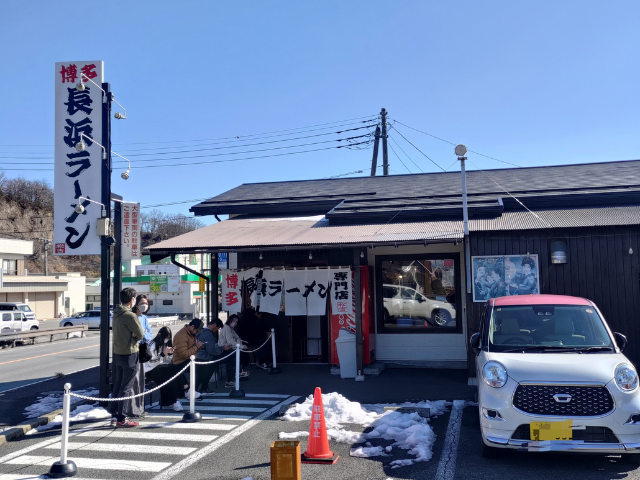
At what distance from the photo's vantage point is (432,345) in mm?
11969

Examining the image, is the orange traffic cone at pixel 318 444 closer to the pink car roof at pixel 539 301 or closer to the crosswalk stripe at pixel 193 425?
the crosswalk stripe at pixel 193 425

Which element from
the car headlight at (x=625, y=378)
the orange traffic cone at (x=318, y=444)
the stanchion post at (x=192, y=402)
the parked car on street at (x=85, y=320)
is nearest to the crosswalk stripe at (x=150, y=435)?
the stanchion post at (x=192, y=402)

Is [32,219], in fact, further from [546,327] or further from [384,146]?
[546,327]

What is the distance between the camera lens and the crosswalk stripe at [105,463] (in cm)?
593

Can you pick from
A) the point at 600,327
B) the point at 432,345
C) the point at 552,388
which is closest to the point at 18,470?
the point at 552,388

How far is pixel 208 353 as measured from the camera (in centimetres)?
1013

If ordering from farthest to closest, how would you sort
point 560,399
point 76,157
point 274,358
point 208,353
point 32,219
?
point 32,219, point 274,358, point 208,353, point 76,157, point 560,399

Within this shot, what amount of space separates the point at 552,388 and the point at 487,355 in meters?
0.89

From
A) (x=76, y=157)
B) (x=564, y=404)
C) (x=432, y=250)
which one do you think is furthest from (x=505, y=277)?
(x=76, y=157)

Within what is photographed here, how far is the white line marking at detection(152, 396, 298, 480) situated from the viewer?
5.74 meters

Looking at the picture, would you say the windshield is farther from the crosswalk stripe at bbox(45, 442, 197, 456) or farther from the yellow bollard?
the crosswalk stripe at bbox(45, 442, 197, 456)

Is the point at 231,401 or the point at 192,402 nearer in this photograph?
the point at 192,402

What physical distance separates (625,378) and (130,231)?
25.3 ft

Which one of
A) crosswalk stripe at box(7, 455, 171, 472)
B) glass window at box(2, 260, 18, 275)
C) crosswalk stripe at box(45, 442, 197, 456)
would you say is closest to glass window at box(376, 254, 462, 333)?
crosswalk stripe at box(45, 442, 197, 456)
